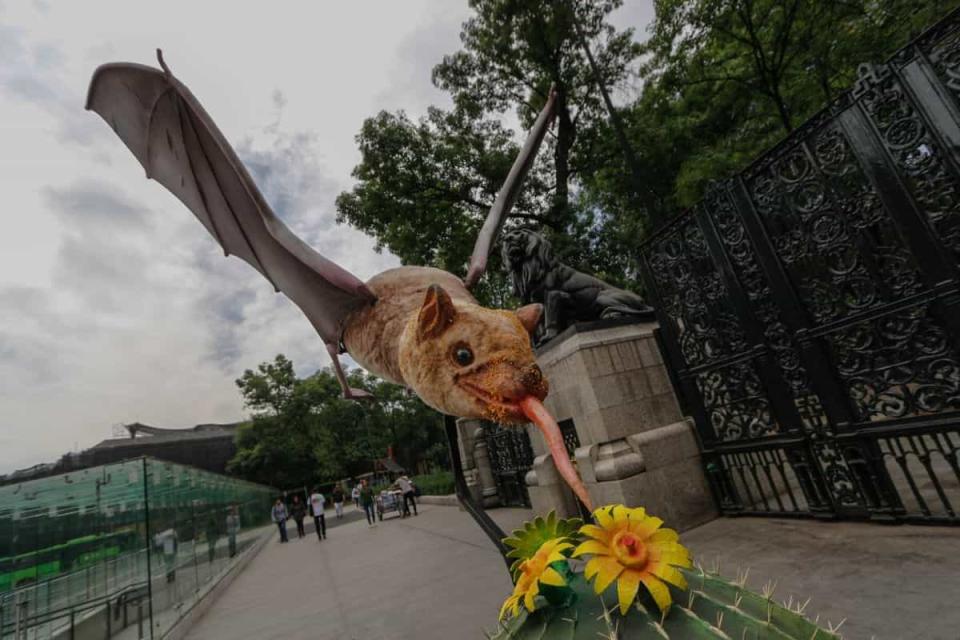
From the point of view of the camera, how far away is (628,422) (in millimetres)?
4441

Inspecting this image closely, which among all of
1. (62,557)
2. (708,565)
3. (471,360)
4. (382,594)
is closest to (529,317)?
(471,360)

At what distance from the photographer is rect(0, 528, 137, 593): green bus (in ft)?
10.8

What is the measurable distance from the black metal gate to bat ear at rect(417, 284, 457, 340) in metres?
3.69

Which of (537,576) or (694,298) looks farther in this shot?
(694,298)

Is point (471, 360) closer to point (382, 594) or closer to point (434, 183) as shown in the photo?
point (382, 594)

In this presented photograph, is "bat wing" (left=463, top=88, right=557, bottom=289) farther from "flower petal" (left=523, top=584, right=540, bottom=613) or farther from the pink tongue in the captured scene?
"flower petal" (left=523, top=584, right=540, bottom=613)

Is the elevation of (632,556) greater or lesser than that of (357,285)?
lesser

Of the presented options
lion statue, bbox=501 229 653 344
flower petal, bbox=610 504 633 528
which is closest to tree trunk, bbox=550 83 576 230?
lion statue, bbox=501 229 653 344

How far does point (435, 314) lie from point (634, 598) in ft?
2.39

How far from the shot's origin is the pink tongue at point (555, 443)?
0.71 metres

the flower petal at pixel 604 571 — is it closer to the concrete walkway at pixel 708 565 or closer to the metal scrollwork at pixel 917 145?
the concrete walkway at pixel 708 565

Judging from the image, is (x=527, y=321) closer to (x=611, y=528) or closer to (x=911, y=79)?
(x=611, y=528)

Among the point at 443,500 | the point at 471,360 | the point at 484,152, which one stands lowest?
the point at 443,500

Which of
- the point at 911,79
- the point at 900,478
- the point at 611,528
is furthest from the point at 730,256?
the point at 611,528
